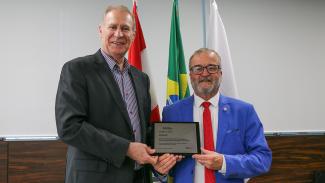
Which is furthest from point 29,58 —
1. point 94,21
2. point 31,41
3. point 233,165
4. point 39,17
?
point 233,165

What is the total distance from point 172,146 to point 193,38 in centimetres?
203

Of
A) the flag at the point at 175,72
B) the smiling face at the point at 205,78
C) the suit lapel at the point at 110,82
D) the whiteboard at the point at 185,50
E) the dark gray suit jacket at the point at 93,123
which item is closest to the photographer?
the dark gray suit jacket at the point at 93,123

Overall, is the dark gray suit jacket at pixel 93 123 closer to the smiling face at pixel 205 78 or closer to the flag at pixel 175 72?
the smiling face at pixel 205 78

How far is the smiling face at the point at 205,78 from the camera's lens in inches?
70.0

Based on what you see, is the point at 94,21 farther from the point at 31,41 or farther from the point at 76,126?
the point at 76,126

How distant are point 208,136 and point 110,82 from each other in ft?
1.96

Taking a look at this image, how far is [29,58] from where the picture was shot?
3041 millimetres

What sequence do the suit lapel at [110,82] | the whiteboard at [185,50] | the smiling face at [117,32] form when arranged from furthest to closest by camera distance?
the whiteboard at [185,50]
the smiling face at [117,32]
the suit lapel at [110,82]

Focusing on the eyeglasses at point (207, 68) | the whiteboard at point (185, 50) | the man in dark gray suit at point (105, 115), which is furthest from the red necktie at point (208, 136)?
the whiteboard at point (185, 50)

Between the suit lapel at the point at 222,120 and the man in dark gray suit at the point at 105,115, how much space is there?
0.38 m

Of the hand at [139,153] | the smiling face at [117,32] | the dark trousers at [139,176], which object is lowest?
the dark trousers at [139,176]

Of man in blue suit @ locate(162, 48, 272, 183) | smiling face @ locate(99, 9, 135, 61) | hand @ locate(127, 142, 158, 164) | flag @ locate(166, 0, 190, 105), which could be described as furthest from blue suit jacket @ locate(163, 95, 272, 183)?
flag @ locate(166, 0, 190, 105)

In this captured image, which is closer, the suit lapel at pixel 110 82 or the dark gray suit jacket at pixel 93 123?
the dark gray suit jacket at pixel 93 123

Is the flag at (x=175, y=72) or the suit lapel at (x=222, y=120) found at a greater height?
the flag at (x=175, y=72)
